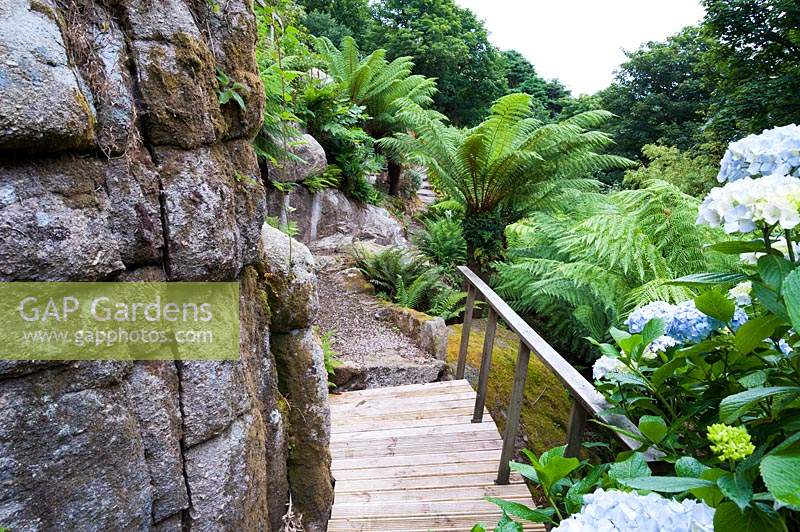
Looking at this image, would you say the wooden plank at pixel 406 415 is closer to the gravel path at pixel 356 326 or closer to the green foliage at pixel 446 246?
the gravel path at pixel 356 326

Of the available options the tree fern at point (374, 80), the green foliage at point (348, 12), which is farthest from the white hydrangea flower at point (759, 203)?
the green foliage at point (348, 12)

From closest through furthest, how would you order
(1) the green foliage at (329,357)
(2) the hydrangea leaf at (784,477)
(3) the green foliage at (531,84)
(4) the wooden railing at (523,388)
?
(2) the hydrangea leaf at (784,477)
(4) the wooden railing at (523,388)
(1) the green foliage at (329,357)
(3) the green foliage at (531,84)

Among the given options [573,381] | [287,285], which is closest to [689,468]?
[573,381]

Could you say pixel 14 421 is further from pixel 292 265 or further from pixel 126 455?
pixel 292 265

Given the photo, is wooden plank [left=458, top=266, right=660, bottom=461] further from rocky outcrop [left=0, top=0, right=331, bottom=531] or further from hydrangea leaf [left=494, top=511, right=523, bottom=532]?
rocky outcrop [left=0, top=0, right=331, bottom=531]

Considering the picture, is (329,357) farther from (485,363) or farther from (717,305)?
(717,305)

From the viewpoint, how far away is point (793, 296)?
52 centimetres

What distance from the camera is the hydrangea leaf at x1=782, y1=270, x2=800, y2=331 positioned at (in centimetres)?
51

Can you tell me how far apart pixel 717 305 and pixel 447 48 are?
11.2 m

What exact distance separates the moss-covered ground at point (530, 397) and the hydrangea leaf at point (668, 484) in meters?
2.49

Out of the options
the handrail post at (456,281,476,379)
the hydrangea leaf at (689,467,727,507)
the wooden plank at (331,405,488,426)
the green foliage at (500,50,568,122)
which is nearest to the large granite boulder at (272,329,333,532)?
the wooden plank at (331,405,488,426)

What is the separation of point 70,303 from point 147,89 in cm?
56

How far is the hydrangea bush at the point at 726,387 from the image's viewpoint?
1.82ft

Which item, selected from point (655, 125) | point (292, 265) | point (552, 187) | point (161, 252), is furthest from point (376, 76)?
point (655, 125)
